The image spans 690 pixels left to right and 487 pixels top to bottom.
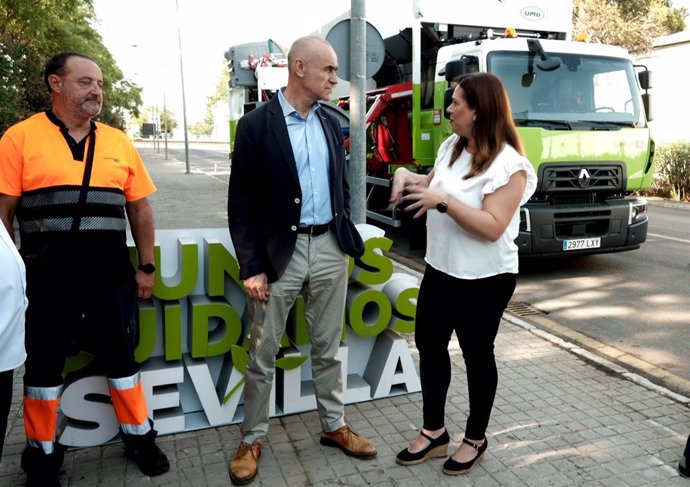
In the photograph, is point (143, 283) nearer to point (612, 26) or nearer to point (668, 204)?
point (668, 204)

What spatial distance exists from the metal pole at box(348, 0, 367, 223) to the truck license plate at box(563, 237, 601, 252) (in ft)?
11.0

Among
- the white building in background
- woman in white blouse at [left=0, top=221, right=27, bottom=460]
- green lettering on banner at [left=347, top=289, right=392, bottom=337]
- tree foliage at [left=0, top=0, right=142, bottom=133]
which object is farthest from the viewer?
the white building in background

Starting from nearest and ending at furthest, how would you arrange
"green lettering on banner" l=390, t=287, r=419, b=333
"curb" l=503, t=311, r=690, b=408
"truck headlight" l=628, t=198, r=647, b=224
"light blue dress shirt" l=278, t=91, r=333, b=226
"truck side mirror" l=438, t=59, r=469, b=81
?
"light blue dress shirt" l=278, t=91, r=333, b=226
"green lettering on banner" l=390, t=287, r=419, b=333
"curb" l=503, t=311, r=690, b=408
"truck side mirror" l=438, t=59, r=469, b=81
"truck headlight" l=628, t=198, r=647, b=224

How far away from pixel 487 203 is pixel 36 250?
6.70 ft

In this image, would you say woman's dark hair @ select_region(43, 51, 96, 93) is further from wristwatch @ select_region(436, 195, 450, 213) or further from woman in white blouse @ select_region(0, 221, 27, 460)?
wristwatch @ select_region(436, 195, 450, 213)

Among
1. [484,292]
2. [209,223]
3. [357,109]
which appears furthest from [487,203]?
[209,223]

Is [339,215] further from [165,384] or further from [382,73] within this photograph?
[382,73]

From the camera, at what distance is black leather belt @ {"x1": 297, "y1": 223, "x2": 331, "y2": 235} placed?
302 centimetres

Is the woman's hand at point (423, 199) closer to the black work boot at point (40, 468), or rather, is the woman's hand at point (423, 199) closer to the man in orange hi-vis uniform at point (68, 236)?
the man in orange hi-vis uniform at point (68, 236)

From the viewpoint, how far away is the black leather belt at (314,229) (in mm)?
3020

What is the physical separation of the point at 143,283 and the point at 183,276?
0.30m

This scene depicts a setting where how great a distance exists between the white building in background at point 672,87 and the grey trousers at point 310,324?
19813 millimetres

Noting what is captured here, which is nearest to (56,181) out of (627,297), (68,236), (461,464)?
(68,236)

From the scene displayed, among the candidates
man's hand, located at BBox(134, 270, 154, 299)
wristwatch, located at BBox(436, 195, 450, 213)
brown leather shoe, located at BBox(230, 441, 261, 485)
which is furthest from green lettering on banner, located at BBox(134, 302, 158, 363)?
wristwatch, located at BBox(436, 195, 450, 213)
